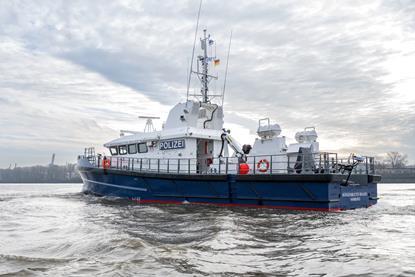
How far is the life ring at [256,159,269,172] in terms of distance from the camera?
14562 millimetres

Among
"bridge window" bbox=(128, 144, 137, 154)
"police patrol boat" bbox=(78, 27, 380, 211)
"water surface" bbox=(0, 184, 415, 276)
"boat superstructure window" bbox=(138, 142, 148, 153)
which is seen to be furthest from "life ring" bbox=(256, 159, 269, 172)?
"bridge window" bbox=(128, 144, 137, 154)

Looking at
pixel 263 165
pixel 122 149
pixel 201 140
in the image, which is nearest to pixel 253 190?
pixel 263 165

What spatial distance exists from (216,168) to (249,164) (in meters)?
1.43

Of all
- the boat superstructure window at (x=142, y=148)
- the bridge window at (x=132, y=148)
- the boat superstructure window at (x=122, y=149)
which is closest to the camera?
the boat superstructure window at (x=142, y=148)

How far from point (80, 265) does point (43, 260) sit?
862mm

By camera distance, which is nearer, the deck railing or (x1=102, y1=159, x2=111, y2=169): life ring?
the deck railing

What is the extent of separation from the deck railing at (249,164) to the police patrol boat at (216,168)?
35 millimetres

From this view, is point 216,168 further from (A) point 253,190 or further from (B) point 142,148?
(B) point 142,148

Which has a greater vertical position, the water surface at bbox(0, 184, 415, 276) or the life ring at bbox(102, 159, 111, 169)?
the life ring at bbox(102, 159, 111, 169)

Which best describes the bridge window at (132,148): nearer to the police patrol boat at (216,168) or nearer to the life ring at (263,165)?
the police patrol boat at (216,168)

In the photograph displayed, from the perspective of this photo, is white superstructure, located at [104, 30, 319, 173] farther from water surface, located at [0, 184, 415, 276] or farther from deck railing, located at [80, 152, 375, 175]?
water surface, located at [0, 184, 415, 276]

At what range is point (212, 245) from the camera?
746cm

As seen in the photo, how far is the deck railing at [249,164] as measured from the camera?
1363 centimetres

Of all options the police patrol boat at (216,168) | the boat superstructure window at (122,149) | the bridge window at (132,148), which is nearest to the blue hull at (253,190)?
the police patrol boat at (216,168)
